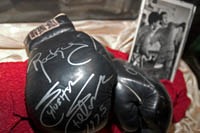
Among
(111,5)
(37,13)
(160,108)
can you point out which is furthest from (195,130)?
(37,13)

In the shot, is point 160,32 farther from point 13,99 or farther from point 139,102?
point 13,99

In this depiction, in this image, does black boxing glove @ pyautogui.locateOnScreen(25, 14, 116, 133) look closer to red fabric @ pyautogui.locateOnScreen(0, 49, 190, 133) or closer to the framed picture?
red fabric @ pyautogui.locateOnScreen(0, 49, 190, 133)

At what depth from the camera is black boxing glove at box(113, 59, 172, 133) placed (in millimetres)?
685

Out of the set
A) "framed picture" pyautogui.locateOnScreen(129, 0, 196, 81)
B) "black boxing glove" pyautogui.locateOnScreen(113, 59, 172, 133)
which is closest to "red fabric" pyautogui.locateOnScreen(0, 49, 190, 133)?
"black boxing glove" pyautogui.locateOnScreen(113, 59, 172, 133)

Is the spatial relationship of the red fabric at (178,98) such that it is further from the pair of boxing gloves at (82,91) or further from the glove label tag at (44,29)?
the glove label tag at (44,29)

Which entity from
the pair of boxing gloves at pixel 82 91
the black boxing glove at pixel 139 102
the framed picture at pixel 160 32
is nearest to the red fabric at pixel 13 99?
the pair of boxing gloves at pixel 82 91

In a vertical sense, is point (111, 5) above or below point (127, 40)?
above

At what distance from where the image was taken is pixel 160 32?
1030mm

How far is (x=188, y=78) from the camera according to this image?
1.20 m

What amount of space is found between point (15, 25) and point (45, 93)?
640mm

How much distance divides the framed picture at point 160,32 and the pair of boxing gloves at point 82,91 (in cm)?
36

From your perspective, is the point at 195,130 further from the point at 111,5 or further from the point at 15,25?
the point at 15,25

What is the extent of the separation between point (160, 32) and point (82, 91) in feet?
2.00

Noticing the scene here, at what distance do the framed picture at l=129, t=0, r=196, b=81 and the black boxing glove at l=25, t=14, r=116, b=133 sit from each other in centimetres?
47
